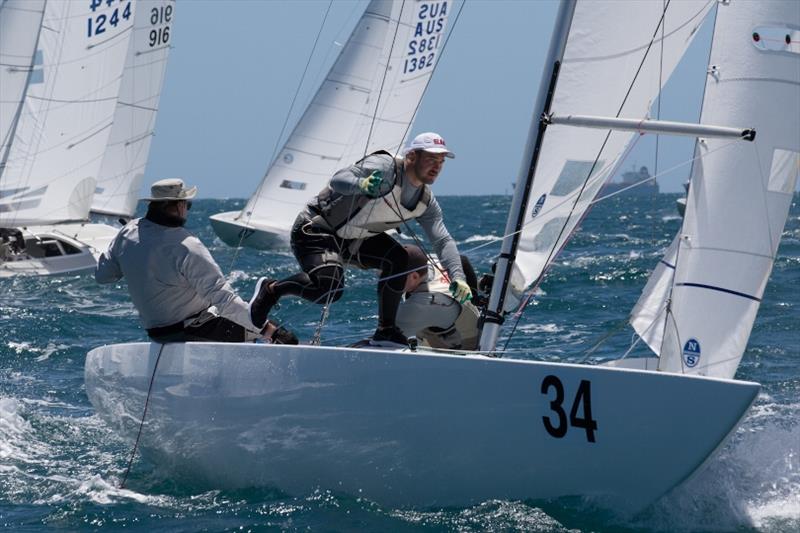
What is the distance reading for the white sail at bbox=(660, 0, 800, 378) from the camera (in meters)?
4.78

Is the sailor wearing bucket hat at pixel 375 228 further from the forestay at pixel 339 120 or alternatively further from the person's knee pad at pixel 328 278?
the forestay at pixel 339 120

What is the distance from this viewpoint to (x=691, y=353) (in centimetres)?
491

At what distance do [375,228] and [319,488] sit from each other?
1071 millimetres

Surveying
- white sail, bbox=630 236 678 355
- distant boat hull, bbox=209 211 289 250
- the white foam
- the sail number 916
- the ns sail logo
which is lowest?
distant boat hull, bbox=209 211 289 250

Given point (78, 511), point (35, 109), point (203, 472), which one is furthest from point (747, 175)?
point (35, 109)

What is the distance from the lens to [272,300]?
4941 mm

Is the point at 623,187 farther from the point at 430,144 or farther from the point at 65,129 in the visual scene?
the point at 65,129

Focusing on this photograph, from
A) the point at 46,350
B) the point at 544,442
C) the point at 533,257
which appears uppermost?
the point at 533,257

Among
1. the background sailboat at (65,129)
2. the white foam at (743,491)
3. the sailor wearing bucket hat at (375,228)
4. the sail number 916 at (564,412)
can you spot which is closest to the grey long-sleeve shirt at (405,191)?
the sailor wearing bucket hat at (375,228)

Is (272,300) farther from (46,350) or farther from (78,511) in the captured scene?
(46,350)

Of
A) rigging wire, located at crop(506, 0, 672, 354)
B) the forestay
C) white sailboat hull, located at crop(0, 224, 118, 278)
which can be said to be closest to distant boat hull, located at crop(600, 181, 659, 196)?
rigging wire, located at crop(506, 0, 672, 354)

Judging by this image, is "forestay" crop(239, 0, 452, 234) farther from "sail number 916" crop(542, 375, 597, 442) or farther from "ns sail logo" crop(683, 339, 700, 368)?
"sail number 916" crop(542, 375, 597, 442)

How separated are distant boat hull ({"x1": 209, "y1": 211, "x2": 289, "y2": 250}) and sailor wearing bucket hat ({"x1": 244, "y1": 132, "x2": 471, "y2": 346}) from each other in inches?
555

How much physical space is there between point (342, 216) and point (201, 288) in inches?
24.4
